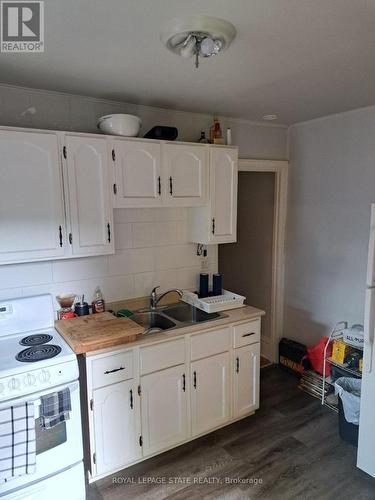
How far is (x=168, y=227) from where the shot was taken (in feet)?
9.23

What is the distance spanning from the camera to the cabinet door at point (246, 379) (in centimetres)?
256

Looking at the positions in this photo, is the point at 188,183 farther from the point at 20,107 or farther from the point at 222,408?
the point at 222,408

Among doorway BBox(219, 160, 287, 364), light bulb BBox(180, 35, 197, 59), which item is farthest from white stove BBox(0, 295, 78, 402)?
doorway BBox(219, 160, 287, 364)

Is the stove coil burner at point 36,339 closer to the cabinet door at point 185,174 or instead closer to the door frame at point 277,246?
the cabinet door at point 185,174

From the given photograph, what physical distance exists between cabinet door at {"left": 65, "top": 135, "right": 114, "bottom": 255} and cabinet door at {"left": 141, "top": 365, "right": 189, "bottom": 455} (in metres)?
0.93

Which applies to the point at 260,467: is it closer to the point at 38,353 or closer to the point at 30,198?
the point at 38,353

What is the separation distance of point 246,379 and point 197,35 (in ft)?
7.49

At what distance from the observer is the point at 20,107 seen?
2.13 meters

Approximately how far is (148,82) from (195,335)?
1.64 meters

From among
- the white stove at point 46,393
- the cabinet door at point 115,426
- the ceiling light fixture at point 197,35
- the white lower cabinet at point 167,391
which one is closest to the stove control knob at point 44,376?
the white stove at point 46,393

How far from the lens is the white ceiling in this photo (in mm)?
1272

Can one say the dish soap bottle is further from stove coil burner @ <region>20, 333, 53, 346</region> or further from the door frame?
the door frame

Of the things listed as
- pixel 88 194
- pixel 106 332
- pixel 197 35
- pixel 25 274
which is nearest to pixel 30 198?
pixel 88 194

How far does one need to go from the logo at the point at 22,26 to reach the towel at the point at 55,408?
5.56ft
